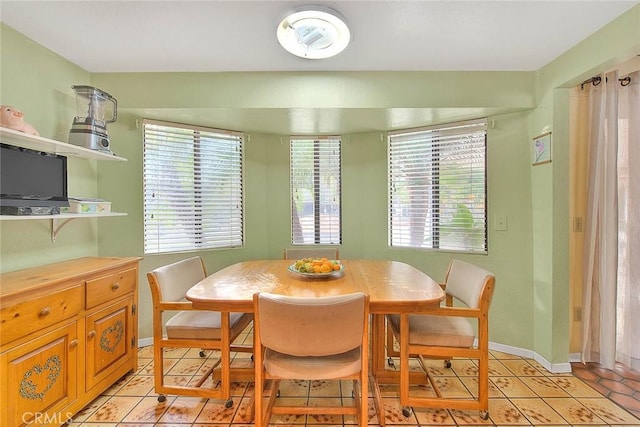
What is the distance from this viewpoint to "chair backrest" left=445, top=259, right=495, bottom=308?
5.47 ft

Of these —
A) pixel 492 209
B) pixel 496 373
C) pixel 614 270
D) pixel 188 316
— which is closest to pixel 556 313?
pixel 614 270

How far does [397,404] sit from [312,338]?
1.00 m

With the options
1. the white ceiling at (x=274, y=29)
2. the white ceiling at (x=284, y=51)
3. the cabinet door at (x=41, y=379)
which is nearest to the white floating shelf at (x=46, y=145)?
the white ceiling at (x=284, y=51)

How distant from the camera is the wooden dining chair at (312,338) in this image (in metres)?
1.27

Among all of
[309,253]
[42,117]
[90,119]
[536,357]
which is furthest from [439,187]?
[42,117]

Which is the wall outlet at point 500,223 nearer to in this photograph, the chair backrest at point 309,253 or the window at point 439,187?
the window at point 439,187

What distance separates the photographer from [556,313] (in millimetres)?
2191

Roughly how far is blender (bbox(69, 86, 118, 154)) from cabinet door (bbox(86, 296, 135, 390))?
1163mm

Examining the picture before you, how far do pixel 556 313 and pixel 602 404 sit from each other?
0.59m

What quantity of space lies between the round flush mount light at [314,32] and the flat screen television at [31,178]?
65.3 inches

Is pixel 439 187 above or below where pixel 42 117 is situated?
below

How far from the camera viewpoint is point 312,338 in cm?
130

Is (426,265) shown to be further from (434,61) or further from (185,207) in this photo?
(185,207)

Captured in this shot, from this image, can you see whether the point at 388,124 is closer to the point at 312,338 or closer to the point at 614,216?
the point at 614,216
